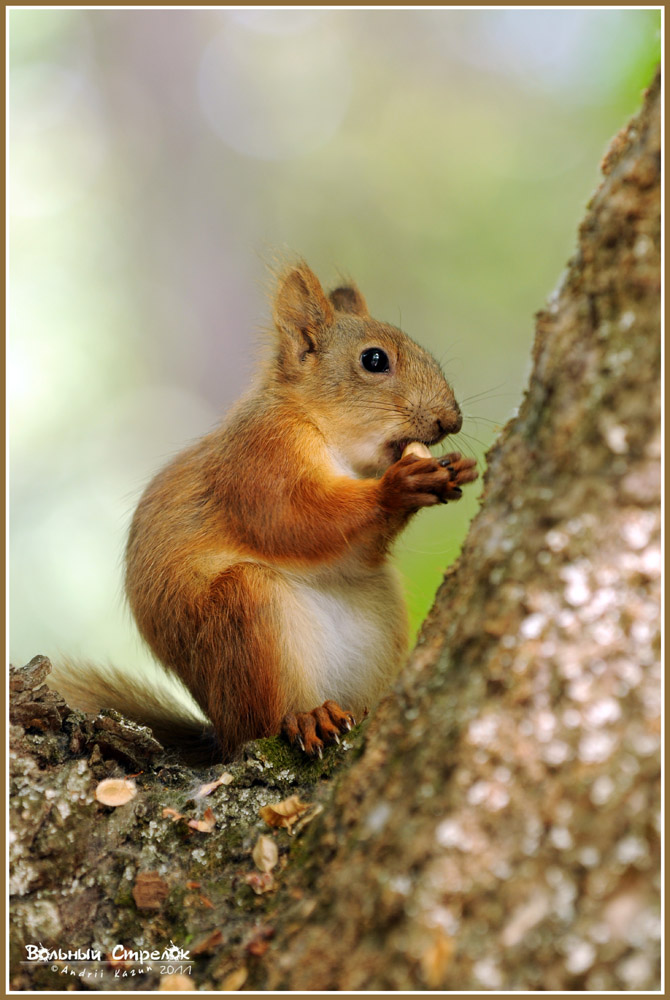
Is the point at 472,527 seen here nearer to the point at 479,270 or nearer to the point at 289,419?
the point at 289,419

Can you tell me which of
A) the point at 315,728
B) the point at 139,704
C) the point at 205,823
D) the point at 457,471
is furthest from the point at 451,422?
the point at 205,823

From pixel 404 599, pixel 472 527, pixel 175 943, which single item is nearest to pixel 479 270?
pixel 404 599

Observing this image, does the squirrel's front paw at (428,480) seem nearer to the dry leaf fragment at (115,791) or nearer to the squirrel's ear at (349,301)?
the dry leaf fragment at (115,791)

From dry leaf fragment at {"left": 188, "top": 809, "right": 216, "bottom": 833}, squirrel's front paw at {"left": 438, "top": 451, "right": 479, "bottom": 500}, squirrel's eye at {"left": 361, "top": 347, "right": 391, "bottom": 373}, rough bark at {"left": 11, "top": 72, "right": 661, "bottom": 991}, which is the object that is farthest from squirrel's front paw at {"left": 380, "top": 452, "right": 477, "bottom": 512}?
dry leaf fragment at {"left": 188, "top": 809, "right": 216, "bottom": 833}

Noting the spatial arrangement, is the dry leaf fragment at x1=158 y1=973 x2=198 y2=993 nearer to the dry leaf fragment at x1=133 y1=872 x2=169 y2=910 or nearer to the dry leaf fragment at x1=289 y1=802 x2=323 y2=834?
the dry leaf fragment at x1=133 y1=872 x2=169 y2=910

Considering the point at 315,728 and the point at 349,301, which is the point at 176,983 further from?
the point at 349,301

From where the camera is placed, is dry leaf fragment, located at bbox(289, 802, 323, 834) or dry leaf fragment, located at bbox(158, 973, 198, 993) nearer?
dry leaf fragment, located at bbox(158, 973, 198, 993)
